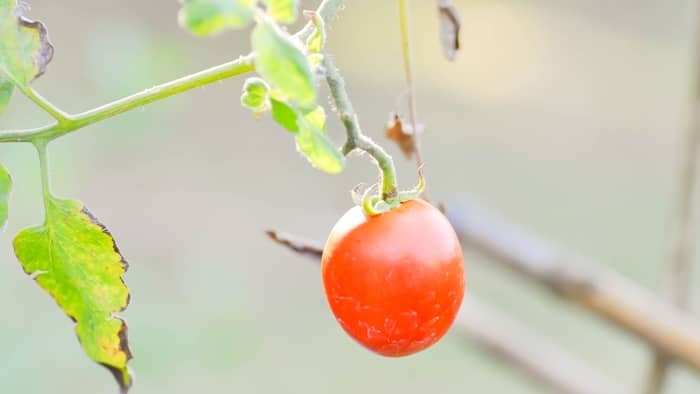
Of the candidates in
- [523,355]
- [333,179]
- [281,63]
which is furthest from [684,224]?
[333,179]

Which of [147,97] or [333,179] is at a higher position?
[147,97]

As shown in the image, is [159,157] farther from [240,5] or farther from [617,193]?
[240,5]

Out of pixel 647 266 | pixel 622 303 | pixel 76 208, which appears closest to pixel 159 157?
pixel 647 266

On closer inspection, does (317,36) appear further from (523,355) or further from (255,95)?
(523,355)

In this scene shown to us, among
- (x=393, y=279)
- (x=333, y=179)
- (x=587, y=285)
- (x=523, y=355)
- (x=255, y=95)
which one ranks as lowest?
(x=333, y=179)

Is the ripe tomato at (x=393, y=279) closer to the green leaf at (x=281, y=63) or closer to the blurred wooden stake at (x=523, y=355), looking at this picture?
the green leaf at (x=281, y=63)

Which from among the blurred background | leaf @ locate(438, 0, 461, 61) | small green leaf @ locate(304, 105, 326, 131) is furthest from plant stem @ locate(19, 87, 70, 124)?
the blurred background

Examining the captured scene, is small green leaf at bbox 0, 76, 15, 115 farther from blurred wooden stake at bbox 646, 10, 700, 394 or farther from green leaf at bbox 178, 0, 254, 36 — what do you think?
blurred wooden stake at bbox 646, 10, 700, 394
